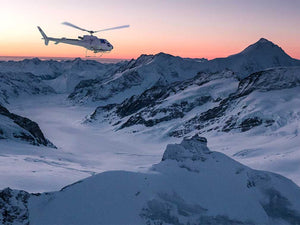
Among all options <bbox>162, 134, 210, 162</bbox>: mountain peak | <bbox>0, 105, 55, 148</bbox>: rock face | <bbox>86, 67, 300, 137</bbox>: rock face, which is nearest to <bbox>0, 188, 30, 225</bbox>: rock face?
<bbox>162, 134, 210, 162</bbox>: mountain peak

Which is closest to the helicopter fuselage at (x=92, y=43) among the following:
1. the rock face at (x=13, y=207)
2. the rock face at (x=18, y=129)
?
the rock face at (x=18, y=129)

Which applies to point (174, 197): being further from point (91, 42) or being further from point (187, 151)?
point (91, 42)

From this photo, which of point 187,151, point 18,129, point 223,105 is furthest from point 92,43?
point 223,105

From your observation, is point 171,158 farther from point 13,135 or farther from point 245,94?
point 245,94

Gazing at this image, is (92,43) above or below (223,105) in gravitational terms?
above

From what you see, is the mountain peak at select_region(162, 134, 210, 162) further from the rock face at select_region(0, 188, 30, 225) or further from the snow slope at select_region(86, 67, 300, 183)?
the snow slope at select_region(86, 67, 300, 183)

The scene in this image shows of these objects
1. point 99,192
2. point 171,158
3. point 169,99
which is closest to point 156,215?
point 99,192
